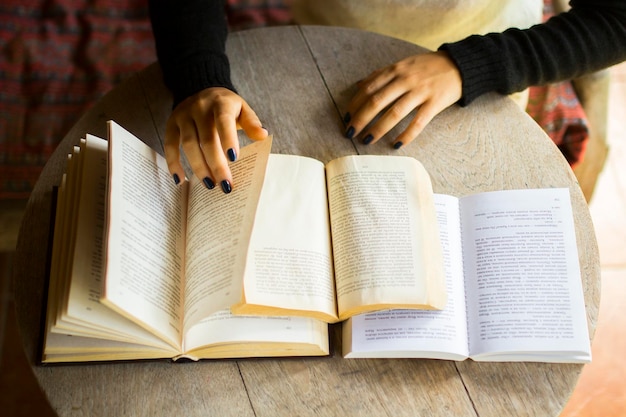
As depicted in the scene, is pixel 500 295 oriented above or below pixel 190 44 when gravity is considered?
below

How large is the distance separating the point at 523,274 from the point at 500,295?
0.14ft

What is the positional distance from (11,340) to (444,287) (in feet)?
3.61

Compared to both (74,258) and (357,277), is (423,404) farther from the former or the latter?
(74,258)

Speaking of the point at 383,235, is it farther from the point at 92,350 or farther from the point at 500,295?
the point at 92,350

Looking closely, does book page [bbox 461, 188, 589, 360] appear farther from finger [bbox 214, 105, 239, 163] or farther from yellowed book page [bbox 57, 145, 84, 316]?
yellowed book page [bbox 57, 145, 84, 316]

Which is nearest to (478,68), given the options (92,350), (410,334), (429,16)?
(429,16)

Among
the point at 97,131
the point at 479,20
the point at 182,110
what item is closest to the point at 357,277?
the point at 182,110

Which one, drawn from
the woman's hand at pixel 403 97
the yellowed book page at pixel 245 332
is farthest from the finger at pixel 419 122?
the yellowed book page at pixel 245 332

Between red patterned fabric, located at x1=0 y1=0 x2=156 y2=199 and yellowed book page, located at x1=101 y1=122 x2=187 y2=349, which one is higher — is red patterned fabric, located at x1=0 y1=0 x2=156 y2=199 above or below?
below

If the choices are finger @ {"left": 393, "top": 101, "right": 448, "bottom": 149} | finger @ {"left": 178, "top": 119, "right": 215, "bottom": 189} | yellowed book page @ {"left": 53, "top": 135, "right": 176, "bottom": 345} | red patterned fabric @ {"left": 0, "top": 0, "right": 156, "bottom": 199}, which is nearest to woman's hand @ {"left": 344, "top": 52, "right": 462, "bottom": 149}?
finger @ {"left": 393, "top": 101, "right": 448, "bottom": 149}

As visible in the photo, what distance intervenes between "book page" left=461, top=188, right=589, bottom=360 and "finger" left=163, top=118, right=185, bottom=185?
38 centimetres

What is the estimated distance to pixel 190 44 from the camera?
94 cm

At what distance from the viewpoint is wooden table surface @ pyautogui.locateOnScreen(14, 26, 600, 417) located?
0.72 m

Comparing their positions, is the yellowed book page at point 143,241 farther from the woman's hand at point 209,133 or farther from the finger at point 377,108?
the finger at point 377,108
